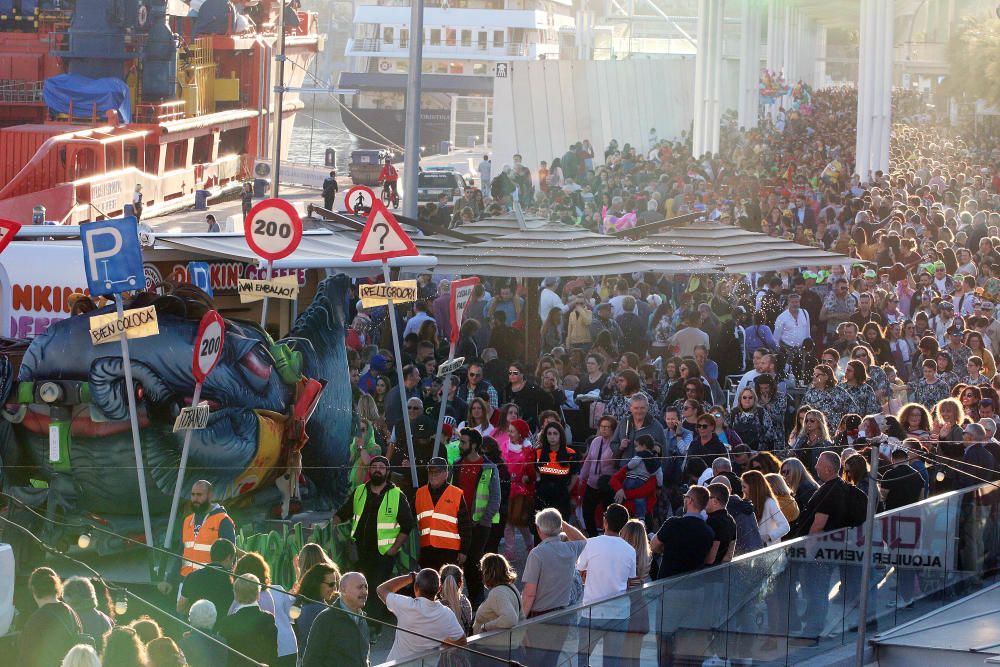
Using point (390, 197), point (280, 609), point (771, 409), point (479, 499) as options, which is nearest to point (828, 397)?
point (771, 409)

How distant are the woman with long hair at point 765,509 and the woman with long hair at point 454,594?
2014mm

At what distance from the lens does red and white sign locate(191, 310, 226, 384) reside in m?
9.62

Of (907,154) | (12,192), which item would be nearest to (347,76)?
(907,154)

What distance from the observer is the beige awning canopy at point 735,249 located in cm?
1628

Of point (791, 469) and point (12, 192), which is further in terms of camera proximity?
point (12, 192)

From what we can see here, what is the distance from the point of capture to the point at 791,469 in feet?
32.1

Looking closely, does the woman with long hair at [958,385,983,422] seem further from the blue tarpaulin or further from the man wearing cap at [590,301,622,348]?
the blue tarpaulin

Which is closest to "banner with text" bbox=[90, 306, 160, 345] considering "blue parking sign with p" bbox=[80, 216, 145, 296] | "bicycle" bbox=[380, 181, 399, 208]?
"blue parking sign with p" bbox=[80, 216, 145, 296]

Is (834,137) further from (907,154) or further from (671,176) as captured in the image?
(671,176)

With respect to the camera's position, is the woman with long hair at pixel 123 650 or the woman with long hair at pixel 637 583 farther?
the woman with long hair at pixel 637 583

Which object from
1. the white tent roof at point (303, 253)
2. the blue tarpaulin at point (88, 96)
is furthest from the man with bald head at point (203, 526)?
the blue tarpaulin at point (88, 96)

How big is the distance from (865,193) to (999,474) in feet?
56.2

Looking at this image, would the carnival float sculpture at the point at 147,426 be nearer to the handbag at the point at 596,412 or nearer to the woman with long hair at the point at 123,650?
the handbag at the point at 596,412

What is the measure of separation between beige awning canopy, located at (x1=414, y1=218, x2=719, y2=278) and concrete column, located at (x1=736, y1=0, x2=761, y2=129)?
34.0 m
